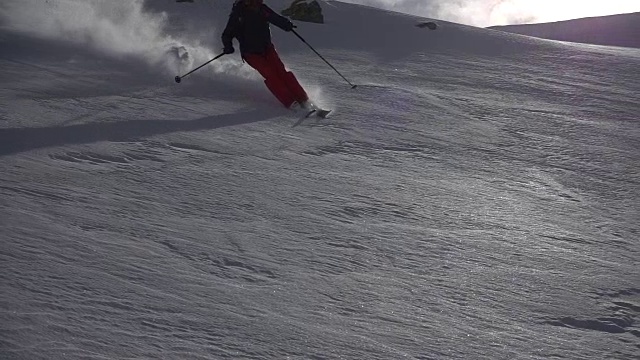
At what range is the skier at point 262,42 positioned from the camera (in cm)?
830

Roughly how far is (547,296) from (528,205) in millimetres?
1698

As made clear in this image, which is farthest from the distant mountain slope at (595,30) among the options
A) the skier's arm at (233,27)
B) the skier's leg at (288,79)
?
the skier's arm at (233,27)

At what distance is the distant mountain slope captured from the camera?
23109 mm

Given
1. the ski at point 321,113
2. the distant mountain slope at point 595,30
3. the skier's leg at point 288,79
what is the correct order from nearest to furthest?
1. the ski at point 321,113
2. the skier's leg at point 288,79
3. the distant mountain slope at point 595,30

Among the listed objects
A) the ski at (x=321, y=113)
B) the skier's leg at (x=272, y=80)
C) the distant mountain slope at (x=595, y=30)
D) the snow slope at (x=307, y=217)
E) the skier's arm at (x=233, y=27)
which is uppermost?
the distant mountain slope at (x=595, y=30)

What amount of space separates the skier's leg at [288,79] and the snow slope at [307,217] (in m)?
0.40

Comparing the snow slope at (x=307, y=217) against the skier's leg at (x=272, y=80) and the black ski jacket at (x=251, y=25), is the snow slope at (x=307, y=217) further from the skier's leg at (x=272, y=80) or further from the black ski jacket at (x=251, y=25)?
the black ski jacket at (x=251, y=25)

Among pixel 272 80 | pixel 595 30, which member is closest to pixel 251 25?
pixel 272 80

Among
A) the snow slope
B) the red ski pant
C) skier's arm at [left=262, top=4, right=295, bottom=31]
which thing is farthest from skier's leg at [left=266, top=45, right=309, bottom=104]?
the snow slope

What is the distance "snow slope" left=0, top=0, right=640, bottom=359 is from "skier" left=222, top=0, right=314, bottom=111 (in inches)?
15.0

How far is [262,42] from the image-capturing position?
8406 mm

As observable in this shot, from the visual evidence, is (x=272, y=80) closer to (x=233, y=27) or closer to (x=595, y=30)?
(x=233, y=27)

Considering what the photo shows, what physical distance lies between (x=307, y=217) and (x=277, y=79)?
12.3 ft

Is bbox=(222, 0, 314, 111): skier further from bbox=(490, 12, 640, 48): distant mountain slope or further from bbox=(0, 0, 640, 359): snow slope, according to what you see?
bbox=(490, 12, 640, 48): distant mountain slope
